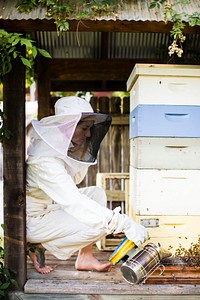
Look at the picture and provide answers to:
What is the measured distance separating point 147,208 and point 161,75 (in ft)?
2.99

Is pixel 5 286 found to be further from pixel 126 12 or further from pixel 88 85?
pixel 88 85

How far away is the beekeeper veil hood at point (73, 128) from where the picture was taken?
9.27ft

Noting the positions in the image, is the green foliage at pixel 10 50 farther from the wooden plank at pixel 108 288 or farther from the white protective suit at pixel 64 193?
the wooden plank at pixel 108 288

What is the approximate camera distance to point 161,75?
2992 mm

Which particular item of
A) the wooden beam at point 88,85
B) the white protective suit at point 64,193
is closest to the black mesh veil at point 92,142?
the white protective suit at point 64,193

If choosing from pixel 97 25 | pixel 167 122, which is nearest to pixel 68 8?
pixel 97 25

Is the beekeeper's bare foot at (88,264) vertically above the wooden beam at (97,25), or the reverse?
the wooden beam at (97,25)

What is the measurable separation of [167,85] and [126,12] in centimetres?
59

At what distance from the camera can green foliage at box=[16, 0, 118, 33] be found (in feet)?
8.52

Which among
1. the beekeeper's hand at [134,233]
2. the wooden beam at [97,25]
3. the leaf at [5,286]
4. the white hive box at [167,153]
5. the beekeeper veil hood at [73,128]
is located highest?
the wooden beam at [97,25]

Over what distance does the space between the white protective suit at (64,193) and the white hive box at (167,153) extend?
304 millimetres

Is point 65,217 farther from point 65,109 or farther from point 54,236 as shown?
point 65,109

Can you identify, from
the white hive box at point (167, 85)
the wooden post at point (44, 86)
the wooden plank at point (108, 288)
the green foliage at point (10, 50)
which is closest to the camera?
the green foliage at point (10, 50)

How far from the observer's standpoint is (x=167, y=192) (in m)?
3.04
